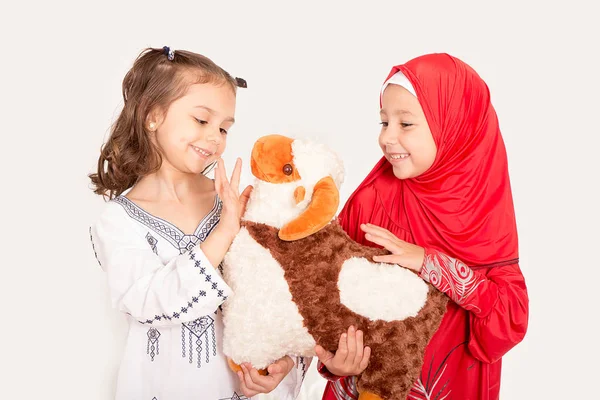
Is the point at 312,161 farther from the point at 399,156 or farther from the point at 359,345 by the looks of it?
the point at 359,345

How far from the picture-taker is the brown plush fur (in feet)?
4.50

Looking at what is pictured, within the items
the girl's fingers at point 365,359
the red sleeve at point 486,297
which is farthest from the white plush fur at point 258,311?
the red sleeve at point 486,297

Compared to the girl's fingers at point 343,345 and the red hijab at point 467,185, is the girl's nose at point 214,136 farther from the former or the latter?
the girl's fingers at point 343,345

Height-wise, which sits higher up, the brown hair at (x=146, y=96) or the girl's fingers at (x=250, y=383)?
the brown hair at (x=146, y=96)

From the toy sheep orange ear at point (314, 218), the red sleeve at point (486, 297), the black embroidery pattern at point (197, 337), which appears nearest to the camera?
the toy sheep orange ear at point (314, 218)

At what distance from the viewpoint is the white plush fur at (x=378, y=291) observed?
1.38m

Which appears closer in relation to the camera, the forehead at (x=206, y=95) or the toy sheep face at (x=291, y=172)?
the toy sheep face at (x=291, y=172)

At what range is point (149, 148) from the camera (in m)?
1.70

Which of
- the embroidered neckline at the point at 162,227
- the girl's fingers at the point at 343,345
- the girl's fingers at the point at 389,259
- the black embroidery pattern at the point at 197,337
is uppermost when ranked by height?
the girl's fingers at the point at 389,259

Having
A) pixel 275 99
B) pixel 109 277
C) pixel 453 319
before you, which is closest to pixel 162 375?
pixel 109 277

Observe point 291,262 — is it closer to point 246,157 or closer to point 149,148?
point 149,148

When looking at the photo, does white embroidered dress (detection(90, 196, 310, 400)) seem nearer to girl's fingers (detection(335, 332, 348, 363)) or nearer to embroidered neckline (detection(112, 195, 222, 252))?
embroidered neckline (detection(112, 195, 222, 252))

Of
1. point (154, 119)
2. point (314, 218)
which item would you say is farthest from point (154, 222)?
point (314, 218)

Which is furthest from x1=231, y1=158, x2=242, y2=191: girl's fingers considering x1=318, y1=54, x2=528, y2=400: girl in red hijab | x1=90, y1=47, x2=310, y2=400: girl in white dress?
x1=318, y1=54, x2=528, y2=400: girl in red hijab
